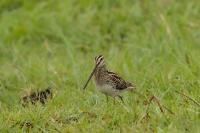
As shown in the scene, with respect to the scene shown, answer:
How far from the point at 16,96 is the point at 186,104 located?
2692 mm

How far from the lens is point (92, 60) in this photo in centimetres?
1026

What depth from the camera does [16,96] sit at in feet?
30.8

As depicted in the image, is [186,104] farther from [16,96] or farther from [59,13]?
[59,13]

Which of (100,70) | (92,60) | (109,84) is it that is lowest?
(109,84)

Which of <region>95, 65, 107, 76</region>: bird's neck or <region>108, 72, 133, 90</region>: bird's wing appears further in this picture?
<region>95, 65, 107, 76</region>: bird's neck

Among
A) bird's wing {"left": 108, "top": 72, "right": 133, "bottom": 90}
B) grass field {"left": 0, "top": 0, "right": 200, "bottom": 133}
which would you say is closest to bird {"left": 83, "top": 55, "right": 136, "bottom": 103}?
bird's wing {"left": 108, "top": 72, "right": 133, "bottom": 90}

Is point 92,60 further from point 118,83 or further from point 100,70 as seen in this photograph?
point 118,83

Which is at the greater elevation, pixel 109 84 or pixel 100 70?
pixel 100 70

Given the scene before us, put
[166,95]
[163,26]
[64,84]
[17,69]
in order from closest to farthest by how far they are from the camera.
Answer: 1. [166,95]
2. [64,84]
3. [17,69]
4. [163,26]

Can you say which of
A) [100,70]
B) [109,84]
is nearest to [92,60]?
[100,70]

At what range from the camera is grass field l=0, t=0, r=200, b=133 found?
7.22 m

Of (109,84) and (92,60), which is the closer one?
(109,84)

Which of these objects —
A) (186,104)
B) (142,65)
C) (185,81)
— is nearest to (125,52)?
(142,65)

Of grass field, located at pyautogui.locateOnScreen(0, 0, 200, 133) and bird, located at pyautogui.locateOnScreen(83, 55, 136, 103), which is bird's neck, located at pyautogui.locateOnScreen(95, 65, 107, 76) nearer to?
bird, located at pyautogui.locateOnScreen(83, 55, 136, 103)
